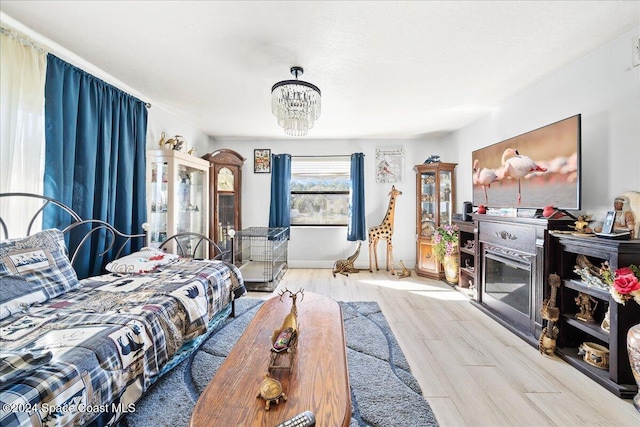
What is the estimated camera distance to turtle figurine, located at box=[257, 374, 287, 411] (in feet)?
3.31

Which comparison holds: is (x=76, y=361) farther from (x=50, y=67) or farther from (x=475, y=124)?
(x=475, y=124)

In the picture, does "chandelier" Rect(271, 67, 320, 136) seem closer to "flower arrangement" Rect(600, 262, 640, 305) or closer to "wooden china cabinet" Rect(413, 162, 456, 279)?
"flower arrangement" Rect(600, 262, 640, 305)

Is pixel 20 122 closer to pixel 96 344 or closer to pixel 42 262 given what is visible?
pixel 42 262

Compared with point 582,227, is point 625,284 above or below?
below

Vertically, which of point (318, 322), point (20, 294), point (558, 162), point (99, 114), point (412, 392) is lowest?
point (412, 392)

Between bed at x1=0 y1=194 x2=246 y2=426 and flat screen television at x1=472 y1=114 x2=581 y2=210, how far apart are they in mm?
2995

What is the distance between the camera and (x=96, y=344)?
125 centimetres

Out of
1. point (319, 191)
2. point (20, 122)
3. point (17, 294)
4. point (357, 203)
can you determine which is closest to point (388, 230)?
point (357, 203)

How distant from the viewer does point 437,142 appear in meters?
4.97

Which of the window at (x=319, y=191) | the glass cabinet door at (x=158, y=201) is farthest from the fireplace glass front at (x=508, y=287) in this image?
the glass cabinet door at (x=158, y=201)

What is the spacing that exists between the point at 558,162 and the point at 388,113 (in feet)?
6.31

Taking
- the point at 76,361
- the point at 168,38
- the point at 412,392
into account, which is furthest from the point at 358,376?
the point at 168,38

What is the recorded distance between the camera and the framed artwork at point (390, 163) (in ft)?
16.4

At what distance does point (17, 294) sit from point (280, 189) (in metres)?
3.66
